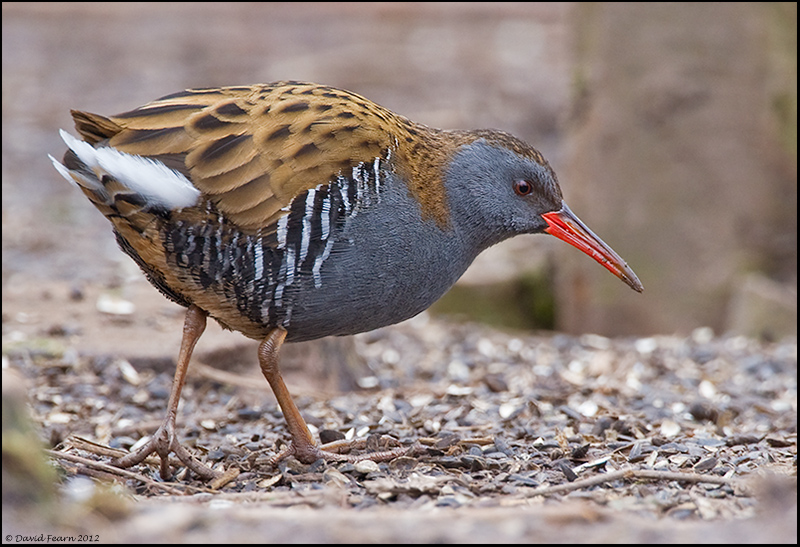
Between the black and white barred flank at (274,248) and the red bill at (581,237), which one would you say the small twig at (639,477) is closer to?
the red bill at (581,237)

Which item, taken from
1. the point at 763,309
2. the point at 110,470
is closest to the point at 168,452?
the point at 110,470

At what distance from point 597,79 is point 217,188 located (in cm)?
622

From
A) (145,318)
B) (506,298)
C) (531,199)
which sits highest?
(531,199)

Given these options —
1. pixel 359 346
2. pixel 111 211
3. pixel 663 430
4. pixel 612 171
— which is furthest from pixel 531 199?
pixel 612 171

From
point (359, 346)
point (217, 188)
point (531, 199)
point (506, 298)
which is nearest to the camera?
point (217, 188)

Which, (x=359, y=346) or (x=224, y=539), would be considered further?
(x=359, y=346)

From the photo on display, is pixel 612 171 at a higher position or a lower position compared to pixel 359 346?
higher

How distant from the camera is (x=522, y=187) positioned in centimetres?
486

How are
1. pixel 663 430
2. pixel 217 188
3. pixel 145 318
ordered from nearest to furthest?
pixel 217 188
pixel 663 430
pixel 145 318

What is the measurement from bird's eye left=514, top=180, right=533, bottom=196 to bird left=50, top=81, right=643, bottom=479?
26 centimetres

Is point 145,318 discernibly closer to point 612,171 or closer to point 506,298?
point 506,298

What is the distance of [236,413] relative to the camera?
5.96 metres

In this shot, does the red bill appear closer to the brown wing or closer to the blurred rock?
the brown wing

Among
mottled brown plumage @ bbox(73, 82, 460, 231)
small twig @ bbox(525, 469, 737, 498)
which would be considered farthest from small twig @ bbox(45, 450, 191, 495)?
small twig @ bbox(525, 469, 737, 498)
